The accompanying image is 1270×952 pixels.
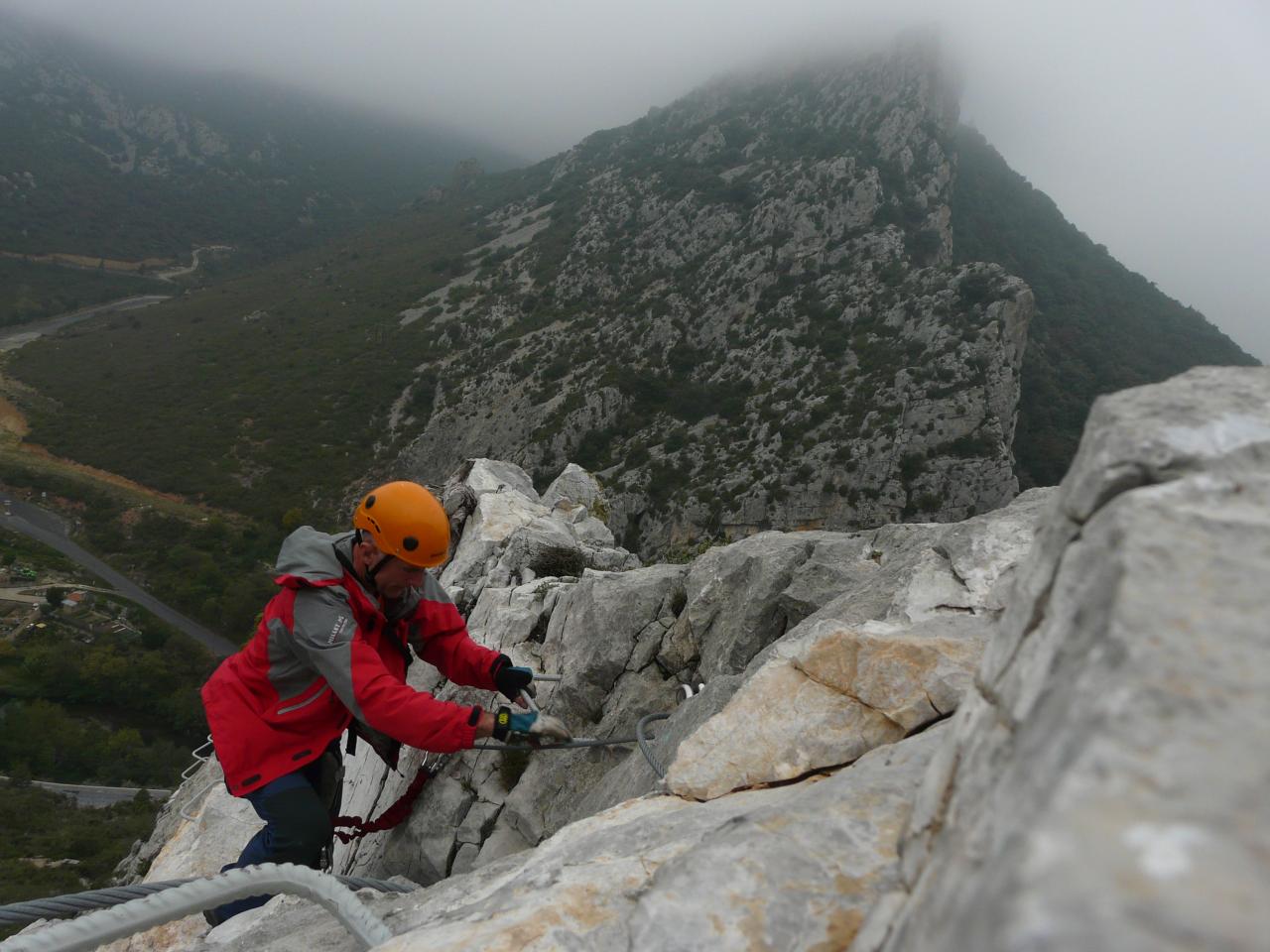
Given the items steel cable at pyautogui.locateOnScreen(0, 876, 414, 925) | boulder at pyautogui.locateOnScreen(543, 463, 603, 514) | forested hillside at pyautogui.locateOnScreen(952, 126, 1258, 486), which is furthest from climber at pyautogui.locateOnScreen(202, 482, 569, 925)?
forested hillside at pyautogui.locateOnScreen(952, 126, 1258, 486)

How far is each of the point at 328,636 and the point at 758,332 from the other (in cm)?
5568

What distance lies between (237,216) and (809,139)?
5470 inches

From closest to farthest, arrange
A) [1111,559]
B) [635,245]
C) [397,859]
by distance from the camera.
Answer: [1111,559]
[397,859]
[635,245]

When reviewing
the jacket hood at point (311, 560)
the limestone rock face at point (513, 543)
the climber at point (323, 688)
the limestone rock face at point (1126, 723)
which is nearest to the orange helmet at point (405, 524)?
the climber at point (323, 688)

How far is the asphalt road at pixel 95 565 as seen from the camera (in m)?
53.1

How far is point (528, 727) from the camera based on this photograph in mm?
5270

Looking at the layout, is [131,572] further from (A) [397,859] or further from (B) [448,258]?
(A) [397,859]

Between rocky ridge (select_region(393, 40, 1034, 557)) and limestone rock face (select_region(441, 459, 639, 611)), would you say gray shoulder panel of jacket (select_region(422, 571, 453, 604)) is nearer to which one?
limestone rock face (select_region(441, 459, 639, 611))

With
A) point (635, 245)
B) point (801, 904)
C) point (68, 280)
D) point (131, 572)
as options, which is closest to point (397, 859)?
point (801, 904)

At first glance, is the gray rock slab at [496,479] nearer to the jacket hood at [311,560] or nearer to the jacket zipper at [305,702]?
the jacket hood at [311,560]

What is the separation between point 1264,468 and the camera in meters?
1.59

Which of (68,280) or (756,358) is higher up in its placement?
(756,358)

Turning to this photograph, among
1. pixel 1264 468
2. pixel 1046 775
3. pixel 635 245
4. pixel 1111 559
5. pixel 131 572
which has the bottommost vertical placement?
pixel 131 572

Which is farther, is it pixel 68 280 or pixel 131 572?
pixel 68 280
